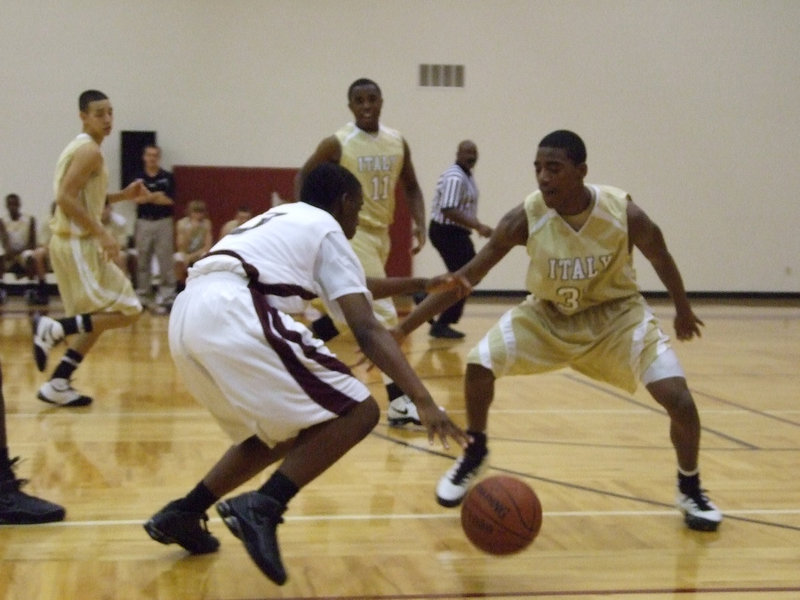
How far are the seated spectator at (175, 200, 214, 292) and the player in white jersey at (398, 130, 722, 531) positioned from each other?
969 cm

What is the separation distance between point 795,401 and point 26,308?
30.6 ft

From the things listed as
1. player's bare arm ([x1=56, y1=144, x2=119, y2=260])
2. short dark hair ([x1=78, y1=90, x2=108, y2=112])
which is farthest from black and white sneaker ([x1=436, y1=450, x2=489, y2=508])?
short dark hair ([x1=78, y1=90, x2=108, y2=112])

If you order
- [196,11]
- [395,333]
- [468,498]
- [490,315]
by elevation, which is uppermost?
[196,11]

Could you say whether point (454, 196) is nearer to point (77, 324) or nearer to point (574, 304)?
point (77, 324)

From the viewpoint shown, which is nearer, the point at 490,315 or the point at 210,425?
the point at 210,425

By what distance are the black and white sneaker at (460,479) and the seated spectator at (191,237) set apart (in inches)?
382

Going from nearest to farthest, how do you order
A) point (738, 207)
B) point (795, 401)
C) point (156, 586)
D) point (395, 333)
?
point (156, 586)
point (395, 333)
point (795, 401)
point (738, 207)

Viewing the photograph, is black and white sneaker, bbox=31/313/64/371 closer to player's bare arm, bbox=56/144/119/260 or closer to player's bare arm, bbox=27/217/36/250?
player's bare arm, bbox=56/144/119/260

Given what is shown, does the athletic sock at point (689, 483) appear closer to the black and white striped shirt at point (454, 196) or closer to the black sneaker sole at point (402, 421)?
the black sneaker sole at point (402, 421)

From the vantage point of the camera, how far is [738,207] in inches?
646

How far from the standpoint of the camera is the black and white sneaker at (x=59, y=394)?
22.4 ft

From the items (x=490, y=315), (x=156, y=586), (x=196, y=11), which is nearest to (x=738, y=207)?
(x=490, y=315)

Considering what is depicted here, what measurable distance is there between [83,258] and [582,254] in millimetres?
3627

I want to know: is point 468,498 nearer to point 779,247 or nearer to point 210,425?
point 210,425
